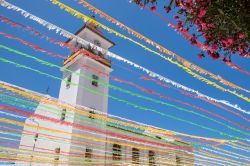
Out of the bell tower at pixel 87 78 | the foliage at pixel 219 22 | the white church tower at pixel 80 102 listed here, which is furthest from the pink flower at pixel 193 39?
the bell tower at pixel 87 78

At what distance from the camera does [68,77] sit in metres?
23.1

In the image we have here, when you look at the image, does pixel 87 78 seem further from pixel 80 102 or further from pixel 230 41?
pixel 230 41

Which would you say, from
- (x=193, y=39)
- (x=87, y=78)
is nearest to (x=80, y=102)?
(x=87, y=78)

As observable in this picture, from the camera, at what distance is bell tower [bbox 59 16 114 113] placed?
20.4 m

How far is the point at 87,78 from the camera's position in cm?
2178

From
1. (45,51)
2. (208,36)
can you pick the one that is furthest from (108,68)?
(208,36)

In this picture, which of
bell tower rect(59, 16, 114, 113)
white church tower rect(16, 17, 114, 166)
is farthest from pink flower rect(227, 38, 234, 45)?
bell tower rect(59, 16, 114, 113)

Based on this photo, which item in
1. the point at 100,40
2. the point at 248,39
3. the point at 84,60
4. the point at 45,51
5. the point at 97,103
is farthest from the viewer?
the point at 100,40

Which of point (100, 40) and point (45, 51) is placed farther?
point (100, 40)

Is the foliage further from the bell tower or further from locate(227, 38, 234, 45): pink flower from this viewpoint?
the bell tower

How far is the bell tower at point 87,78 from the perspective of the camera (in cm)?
2041

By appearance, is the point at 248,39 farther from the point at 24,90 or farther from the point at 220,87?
the point at 24,90

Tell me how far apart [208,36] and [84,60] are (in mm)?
19081

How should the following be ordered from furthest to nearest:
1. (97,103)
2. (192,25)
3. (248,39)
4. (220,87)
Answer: (97,103) → (220,87) → (192,25) → (248,39)
